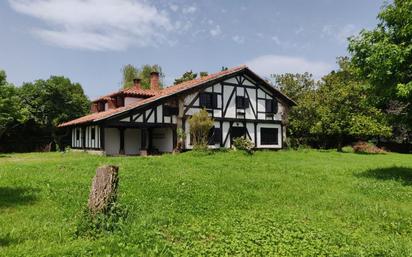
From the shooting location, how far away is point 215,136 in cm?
2742

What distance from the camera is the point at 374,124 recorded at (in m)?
30.0

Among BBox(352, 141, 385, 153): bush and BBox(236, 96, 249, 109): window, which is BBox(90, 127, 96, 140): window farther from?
BBox(352, 141, 385, 153): bush

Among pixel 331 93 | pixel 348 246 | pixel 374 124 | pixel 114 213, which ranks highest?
pixel 331 93

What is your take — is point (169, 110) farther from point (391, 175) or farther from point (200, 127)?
point (391, 175)

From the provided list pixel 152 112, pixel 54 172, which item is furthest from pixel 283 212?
pixel 152 112

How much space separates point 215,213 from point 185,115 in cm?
1785

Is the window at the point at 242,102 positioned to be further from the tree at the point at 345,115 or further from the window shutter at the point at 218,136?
the tree at the point at 345,115

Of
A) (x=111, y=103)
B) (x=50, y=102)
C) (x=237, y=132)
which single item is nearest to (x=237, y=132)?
(x=237, y=132)

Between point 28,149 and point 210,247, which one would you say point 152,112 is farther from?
point 210,247

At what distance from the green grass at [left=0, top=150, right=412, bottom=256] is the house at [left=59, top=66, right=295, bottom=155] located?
10.8m

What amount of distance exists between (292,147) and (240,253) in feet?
91.7

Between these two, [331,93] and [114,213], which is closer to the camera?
[114,213]

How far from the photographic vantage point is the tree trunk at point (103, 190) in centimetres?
672

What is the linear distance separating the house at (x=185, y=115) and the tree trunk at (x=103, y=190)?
51.5 ft
